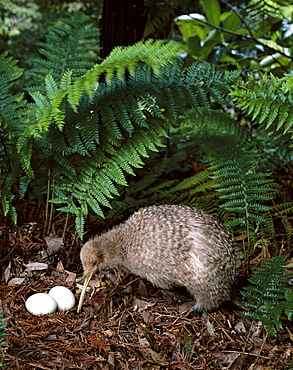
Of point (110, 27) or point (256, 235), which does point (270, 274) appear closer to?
point (256, 235)

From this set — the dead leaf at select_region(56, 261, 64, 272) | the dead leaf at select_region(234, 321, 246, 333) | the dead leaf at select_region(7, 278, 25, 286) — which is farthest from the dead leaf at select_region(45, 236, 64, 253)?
the dead leaf at select_region(234, 321, 246, 333)

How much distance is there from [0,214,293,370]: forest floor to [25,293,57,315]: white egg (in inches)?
1.7

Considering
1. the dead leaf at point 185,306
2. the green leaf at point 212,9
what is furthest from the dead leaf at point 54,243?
the green leaf at point 212,9

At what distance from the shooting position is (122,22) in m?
4.07

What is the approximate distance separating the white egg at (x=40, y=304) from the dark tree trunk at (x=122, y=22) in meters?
2.66

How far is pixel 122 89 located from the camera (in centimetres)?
333

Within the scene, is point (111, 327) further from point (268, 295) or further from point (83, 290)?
point (268, 295)

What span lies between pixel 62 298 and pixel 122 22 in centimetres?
278

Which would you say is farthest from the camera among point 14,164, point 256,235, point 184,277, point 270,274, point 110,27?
point 110,27

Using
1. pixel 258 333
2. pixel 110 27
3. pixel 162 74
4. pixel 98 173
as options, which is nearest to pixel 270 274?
pixel 258 333

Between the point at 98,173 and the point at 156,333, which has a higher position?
the point at 98,173

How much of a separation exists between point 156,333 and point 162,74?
2126 millimetres

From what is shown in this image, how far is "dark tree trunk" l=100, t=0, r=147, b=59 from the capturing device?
4.00m

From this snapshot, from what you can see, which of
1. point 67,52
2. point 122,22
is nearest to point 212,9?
point 122,22
